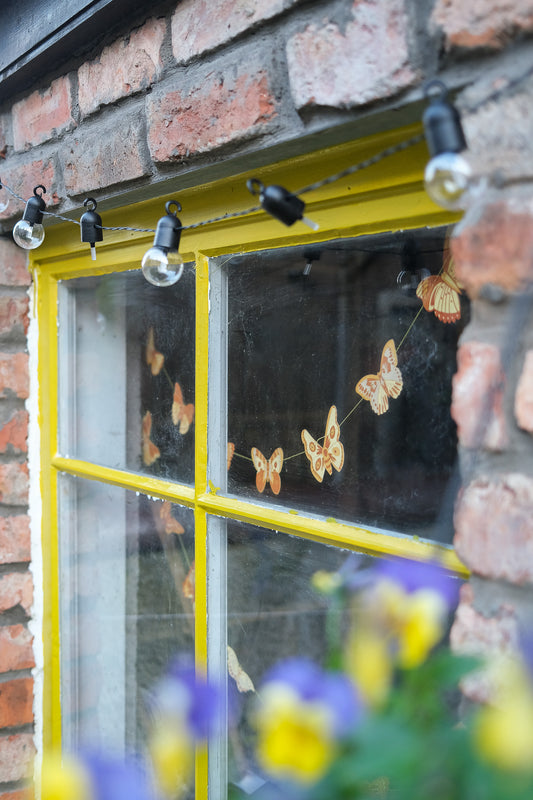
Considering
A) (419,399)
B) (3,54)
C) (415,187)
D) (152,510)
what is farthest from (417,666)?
(3,54)

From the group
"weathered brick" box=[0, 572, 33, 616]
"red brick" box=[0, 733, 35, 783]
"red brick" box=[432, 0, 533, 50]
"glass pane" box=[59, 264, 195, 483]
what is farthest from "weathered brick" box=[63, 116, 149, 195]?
"red brick" box=[0, 733, 35, 783]

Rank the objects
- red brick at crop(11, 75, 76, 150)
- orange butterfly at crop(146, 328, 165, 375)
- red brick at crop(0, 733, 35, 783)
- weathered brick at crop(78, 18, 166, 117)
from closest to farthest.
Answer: weathered brick at crop(78, 18, 166, 117)
red brick at crop(11, 75, 76, 150)
orange butterfly at crop(146, 328, 165, 375)
red brick at crop(0, 733, 35, 783)

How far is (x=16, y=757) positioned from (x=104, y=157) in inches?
57.3

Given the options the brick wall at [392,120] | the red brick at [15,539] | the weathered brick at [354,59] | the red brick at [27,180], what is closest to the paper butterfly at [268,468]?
the brick wall at [392,120]

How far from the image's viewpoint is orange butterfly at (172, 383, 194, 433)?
4.75 feet

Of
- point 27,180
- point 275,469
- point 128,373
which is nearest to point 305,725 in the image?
point 275,469

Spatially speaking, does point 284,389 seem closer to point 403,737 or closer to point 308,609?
point 308,609

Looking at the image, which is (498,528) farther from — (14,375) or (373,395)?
(14,375)

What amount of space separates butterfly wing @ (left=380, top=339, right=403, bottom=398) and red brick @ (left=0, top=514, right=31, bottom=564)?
112 cm

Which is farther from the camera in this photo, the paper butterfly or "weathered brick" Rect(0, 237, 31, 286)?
"weathered brick" Rect(0, 237, 31, 286)

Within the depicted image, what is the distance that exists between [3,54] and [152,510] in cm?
106

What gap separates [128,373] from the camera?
167 cm

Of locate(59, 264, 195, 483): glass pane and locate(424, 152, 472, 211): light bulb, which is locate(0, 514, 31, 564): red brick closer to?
locate(59, 264, 195, 483): glass pane

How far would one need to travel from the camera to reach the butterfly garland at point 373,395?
0.94 metres
